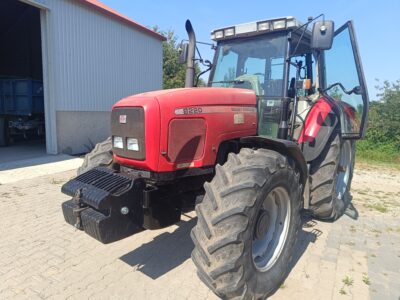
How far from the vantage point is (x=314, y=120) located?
4125 mm

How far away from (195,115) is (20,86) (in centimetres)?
1032

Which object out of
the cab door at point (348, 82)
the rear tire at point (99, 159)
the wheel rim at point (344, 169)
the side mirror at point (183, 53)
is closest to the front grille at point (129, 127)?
the rear tire at point (99, 159)

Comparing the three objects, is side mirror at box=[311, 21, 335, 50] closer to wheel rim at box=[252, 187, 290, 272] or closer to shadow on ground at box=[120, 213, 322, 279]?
wheel rim at box=[252, 187, 290, 272]

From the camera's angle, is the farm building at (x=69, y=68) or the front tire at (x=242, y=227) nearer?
the front tire at (x=242, y=227)

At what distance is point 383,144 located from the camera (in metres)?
12.9

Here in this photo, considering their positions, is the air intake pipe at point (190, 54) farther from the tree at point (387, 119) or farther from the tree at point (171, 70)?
the tree at point (171, 70)

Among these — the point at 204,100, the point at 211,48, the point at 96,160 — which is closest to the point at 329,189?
the point at 204,100

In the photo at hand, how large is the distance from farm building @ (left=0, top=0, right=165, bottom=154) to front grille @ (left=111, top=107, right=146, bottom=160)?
7383mm

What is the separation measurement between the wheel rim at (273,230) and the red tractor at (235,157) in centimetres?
1

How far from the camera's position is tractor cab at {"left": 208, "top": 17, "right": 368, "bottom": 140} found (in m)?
3.79

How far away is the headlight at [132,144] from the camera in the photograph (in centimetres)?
289

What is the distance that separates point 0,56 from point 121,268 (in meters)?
14.9

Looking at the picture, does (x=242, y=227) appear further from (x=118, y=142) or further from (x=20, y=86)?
(x=20, y=86)

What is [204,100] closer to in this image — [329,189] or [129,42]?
[329,189]
